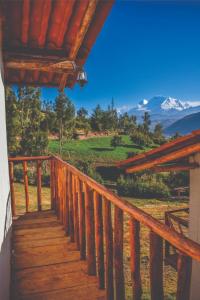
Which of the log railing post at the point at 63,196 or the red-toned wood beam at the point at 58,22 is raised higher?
the red-toned wood beam at the point at 58,22

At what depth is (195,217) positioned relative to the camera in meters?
5.90

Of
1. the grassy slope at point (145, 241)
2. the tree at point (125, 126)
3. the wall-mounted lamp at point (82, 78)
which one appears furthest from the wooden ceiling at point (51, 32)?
the tree at point (125, 126)

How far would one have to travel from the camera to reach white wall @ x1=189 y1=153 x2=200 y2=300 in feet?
18.2

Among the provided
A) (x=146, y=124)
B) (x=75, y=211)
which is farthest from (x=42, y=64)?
(x=146, y=124)

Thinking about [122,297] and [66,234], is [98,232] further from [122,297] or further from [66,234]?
[66,234]

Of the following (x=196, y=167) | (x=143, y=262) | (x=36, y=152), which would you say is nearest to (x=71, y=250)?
(x=196, y=167)

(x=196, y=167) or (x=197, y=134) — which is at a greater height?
(x=197, y=134)

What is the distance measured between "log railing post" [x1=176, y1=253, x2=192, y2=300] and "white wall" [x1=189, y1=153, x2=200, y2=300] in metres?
4.79

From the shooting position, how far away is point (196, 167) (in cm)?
585

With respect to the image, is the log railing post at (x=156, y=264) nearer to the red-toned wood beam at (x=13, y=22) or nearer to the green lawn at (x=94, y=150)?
the red-toned wood beam at (x=13, y=22)

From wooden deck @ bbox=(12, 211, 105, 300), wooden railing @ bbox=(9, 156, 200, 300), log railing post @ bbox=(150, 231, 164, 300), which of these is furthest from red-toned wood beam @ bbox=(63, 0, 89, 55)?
wooden deck @ bbox=(12, 211, 105, 300)

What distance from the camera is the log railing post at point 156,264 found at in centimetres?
149

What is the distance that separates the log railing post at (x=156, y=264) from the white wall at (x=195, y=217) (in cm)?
457

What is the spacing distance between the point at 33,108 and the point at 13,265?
82.4 feet
